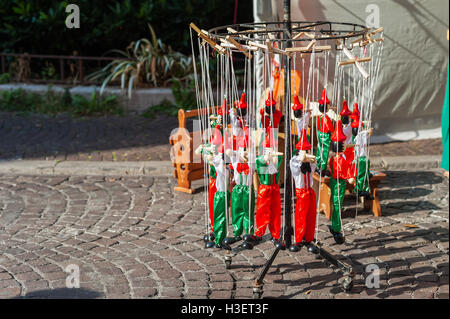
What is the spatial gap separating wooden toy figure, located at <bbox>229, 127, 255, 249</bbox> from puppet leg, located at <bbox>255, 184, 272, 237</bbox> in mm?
81

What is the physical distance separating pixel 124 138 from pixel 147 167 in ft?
5.05

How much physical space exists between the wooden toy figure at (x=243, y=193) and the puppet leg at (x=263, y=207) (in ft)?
0.27

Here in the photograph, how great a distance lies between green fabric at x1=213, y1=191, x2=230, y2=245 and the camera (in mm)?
4773

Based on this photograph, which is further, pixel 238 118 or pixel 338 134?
pixel 238 118

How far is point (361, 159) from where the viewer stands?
5719 mm

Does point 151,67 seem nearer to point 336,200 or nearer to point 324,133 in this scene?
point 324,133

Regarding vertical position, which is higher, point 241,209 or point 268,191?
point 268,191

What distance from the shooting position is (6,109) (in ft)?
34.9

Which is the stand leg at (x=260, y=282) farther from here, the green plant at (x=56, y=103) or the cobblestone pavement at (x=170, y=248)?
the green plant at (x=56, y=103)

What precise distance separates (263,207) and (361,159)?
4.74ft

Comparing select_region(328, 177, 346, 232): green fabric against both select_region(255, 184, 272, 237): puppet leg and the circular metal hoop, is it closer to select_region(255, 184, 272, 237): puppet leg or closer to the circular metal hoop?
select_region(255, 184, 272, 237): puppet leg

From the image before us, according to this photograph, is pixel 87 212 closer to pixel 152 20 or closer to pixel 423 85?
pixel 423 85

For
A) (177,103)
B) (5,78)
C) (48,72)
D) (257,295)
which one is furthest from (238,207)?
(48,72)

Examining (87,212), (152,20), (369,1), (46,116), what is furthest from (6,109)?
(369,1)
